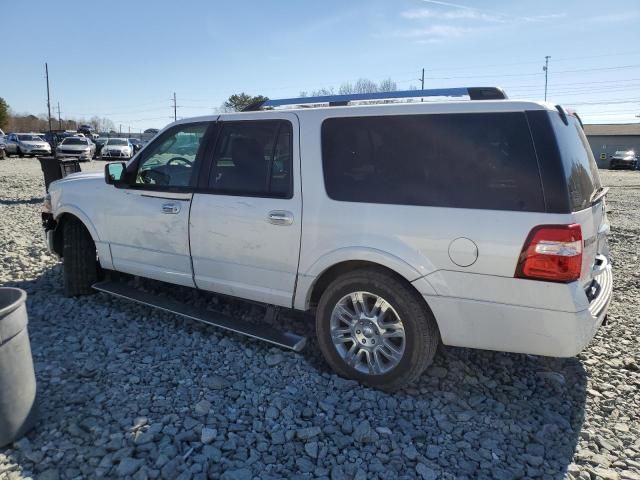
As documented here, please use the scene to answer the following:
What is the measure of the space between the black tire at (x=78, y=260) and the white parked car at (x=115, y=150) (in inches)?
1083

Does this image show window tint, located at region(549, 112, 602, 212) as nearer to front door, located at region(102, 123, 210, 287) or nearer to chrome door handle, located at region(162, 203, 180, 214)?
front door, located at region(102, 123, 210, 287)

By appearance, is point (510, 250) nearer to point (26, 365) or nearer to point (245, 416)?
point (245, 416)

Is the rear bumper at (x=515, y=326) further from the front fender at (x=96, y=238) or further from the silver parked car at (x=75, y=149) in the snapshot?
the silver parked car at (x=75, y=149)

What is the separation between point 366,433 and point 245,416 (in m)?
0.77

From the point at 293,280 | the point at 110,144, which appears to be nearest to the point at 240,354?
the point at 293,280

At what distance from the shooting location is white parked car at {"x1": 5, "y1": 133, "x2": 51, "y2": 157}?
30.1 m

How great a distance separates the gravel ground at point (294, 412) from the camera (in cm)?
261

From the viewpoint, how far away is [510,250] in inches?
109

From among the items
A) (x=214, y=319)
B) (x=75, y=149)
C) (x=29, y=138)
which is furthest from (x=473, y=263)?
(x=29, y=138)

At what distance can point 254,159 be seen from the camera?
3.81 metres

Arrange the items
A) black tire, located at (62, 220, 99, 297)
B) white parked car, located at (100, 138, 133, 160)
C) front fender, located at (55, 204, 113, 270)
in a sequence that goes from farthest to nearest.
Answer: white parked car, located at (100, 138, 133, 160) → black tire, located at (62, 220, 99, 297) → front fender, located at (55, 204, 113, 270)

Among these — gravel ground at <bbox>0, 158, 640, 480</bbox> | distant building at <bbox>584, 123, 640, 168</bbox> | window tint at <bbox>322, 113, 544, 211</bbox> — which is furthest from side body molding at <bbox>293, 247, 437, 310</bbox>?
distant building at <bbox>584, 123, 640, 168</bbox>

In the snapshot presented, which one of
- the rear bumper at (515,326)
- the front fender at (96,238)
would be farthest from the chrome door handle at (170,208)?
the rear bumper at (515,326)

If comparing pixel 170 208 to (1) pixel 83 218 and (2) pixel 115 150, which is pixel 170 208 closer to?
(1) pixel 83 218
